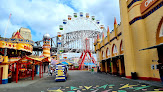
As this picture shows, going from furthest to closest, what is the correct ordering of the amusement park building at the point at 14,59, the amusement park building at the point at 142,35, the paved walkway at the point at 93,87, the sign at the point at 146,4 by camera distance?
1. the amusement park building at the point at 14,59
2. the sign at the point at 146,4
3. the amusement park building at the point at 142,35
4. the paved walkway at the point at 93,87

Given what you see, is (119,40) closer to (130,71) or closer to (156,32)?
(130,71)

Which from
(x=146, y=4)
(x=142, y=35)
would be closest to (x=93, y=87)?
(x=142, y=35)


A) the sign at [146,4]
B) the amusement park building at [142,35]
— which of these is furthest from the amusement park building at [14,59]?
the sign at [146,4]

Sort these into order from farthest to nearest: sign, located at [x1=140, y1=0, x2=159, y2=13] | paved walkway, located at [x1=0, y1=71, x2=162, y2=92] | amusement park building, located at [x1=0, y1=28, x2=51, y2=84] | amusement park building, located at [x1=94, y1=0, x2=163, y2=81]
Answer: amusement park building, located at [x1=0, y1=28, x2=51, y2=84] → sign, located at [x1=140, y1=0, x2=159, y2=13] → amusement park building, located at [x1=94, y1=0, x2=163, y2=81] → paved walkway, located at [x1=0, y1=71, x2=162, y2=92]

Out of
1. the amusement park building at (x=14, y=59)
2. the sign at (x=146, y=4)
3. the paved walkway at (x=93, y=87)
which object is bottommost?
the paved walkway at (x=93, y=87)

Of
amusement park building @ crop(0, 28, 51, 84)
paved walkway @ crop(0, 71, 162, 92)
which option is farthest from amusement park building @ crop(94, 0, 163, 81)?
amusement park building @ crop(0, 28, 51, 84)

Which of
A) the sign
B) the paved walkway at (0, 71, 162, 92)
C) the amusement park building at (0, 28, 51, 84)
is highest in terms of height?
the sign

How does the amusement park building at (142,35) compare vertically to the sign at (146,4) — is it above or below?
below

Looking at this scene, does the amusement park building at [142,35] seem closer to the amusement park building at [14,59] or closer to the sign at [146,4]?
the sign at [146,4]

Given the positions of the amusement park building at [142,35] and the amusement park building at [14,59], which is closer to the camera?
the amusement park building at [142,35]

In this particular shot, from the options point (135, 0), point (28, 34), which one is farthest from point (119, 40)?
point (28, 34)

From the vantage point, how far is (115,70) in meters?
21.0

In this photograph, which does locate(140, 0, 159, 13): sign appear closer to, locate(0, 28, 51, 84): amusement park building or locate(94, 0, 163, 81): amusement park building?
locate(94, 0, 163, 81): amusement park building

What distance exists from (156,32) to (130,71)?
5.08 m
